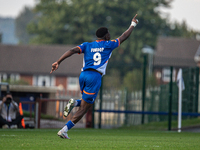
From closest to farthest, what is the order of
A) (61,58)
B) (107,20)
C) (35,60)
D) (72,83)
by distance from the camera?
(61,58) < (35,60) < (107,20) < (72,83)

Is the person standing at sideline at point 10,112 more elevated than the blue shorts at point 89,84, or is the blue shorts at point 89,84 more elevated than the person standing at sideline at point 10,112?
the blue shorts at point 89,84

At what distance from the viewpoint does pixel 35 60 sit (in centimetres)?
6247

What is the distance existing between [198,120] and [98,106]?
4.67m

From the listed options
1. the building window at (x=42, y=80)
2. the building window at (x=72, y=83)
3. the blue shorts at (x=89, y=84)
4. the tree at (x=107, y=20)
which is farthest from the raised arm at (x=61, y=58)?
the building window at (x=72, y=83)

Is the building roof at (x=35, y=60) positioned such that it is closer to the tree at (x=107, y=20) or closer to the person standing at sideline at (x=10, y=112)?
the tree at (x=107, y=20)

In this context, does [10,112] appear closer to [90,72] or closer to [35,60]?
[90,72]

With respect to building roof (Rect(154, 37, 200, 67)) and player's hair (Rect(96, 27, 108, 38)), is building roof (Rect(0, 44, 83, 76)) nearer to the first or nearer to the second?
building roof (Rect(154, 37, 200, 67))

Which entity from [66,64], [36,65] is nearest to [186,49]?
[66,64]

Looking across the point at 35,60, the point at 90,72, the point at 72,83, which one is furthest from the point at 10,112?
the point at 72,83

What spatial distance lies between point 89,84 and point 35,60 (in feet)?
181

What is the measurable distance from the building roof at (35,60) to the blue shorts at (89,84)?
174ft

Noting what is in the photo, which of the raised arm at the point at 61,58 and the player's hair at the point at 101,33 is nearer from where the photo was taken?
the raised arm at the point at 61,58

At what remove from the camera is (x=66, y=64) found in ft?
206

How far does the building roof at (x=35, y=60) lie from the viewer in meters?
60.8
